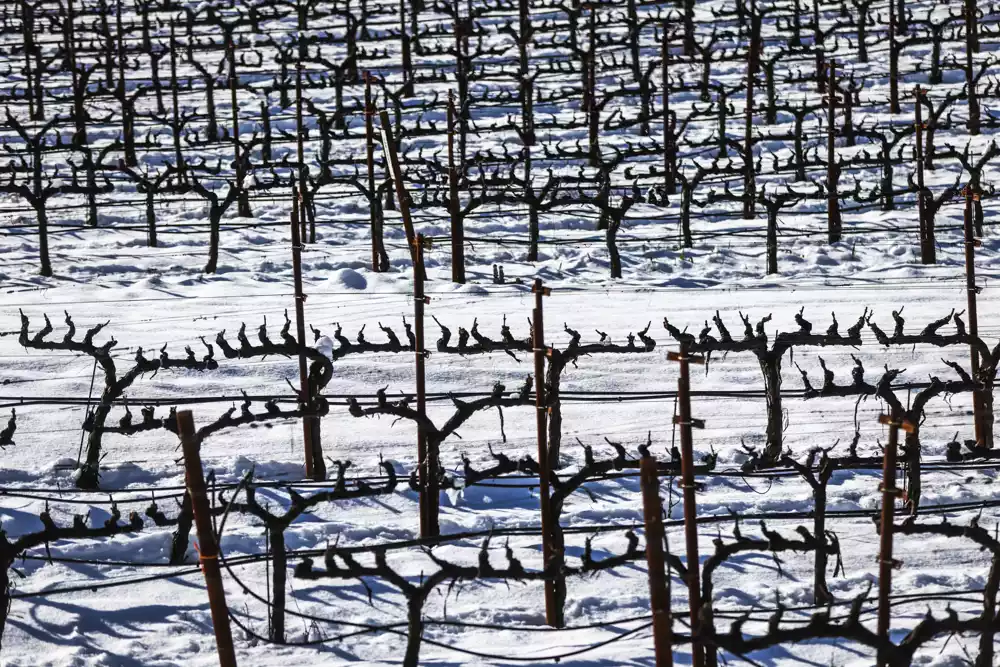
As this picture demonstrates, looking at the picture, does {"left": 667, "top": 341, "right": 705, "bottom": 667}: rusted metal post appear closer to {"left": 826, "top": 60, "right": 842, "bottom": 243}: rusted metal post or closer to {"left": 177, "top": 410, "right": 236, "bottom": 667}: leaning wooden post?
{"left": 177, "top": 410, "right": 236, "bottom": 667}: leaning wooden post

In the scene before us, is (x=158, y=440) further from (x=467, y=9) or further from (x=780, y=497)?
(x=467, y=9)

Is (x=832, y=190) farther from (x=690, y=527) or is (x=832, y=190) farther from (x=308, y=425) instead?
(x=690, y=527)

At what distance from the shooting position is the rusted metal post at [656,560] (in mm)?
5945

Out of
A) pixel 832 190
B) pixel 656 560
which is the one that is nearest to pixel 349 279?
pixel 832 190

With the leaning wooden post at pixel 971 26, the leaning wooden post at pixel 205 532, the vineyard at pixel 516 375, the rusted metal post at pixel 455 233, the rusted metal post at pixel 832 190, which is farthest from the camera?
the leaning wooden post at pixel 971 26

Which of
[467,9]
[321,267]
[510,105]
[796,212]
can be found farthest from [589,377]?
[467,9]

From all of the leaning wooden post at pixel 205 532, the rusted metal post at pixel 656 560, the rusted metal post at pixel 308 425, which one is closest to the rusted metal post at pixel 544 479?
the rusted metal post at pixel 656 560

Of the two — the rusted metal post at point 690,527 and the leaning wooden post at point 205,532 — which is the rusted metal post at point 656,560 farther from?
the leaning wooden post at point 205,532

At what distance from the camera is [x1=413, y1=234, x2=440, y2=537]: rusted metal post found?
30.8 ft

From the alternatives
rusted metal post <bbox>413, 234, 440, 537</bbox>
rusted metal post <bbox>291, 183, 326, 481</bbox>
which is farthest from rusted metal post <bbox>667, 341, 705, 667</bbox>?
rusted metal post <bbox>291, 183, 326, 481</bbox>

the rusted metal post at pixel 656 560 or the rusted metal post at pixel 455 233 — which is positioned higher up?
the rusted metal post at pixel 455 233

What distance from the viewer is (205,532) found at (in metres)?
6.29

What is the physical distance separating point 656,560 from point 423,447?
3761mm

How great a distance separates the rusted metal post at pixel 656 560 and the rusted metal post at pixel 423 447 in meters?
3.37
